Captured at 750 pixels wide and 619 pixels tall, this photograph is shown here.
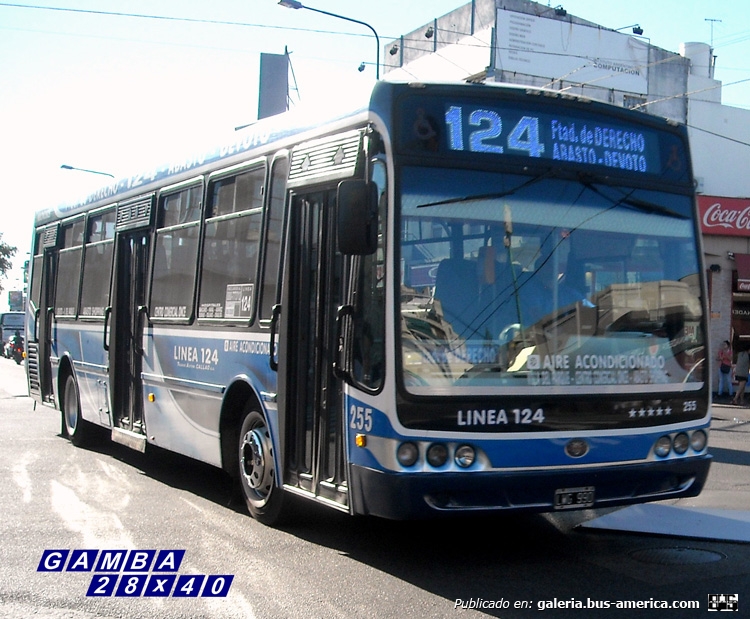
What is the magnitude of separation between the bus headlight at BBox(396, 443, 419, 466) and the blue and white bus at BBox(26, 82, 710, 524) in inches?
0.5

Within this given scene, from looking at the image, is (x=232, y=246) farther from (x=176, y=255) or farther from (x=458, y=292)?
(x=458, y=292)

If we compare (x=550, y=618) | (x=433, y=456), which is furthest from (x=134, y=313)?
(x=550, y=618)

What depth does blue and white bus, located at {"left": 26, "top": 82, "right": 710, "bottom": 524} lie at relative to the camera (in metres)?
5.96

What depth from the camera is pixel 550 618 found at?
538 centimetres

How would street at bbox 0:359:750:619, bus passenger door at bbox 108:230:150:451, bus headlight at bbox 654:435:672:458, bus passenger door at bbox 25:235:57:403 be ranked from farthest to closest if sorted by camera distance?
1. bus passenger door at bbox 25:235:57:403
2. bus passenger door at bbox 108:230:150:451
3. bus headlight at bbox 654:435:672:458
4. street at bbox 0:359:750:619

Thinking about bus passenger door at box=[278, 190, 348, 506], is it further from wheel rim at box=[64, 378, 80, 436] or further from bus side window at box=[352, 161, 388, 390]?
wheel rim at box=[64, 378, 80, 436]

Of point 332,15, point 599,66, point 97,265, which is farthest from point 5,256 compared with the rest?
point 97,265

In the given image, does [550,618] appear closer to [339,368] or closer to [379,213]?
[339,368]

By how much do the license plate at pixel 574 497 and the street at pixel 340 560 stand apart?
46cm

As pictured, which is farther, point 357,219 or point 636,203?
point 636,203

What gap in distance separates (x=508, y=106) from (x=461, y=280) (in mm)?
1241

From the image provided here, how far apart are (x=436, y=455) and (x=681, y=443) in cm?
184

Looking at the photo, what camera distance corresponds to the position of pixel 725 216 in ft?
92.6

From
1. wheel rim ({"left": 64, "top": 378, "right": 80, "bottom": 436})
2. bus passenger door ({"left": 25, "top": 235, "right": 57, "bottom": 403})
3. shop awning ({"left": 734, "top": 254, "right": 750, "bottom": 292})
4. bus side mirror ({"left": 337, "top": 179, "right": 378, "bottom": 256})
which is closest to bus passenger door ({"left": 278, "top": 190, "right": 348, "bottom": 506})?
bus side mirror ({"left": 337, "top": 179, "right": 378, "bottom": 256})
